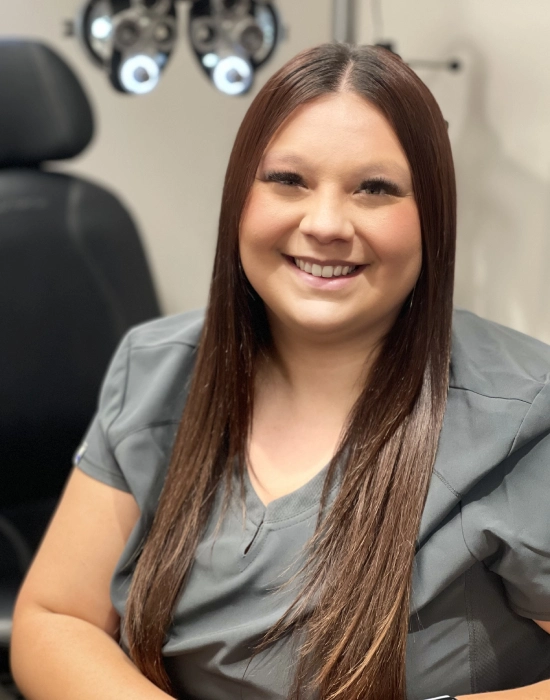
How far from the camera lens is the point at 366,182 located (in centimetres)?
91

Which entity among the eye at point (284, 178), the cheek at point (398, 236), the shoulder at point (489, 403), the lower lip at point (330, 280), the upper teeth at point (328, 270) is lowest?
the shoulder at point (489, 403)

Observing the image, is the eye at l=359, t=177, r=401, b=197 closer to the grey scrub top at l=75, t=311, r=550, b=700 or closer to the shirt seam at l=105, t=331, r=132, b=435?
the grey scrub top at l=75, t=311, r=550, b=700

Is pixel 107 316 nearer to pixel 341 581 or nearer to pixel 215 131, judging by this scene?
pixel 215 131

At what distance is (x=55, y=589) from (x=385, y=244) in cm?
62

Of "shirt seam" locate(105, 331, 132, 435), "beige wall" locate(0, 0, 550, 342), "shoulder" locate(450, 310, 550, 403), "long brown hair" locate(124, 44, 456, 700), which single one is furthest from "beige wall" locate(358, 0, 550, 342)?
"shirt seam" locate(105, 331, 132, 435)

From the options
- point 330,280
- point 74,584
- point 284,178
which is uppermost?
point 284,178

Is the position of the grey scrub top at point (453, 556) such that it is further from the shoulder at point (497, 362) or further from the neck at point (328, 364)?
the neck at point (328, 364)

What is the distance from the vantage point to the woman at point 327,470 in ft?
2.98

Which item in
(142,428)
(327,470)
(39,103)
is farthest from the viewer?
(39,103)

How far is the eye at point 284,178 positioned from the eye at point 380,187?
0.07m

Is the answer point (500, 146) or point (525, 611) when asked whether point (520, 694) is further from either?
point (500, 146)

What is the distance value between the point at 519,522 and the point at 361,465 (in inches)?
7.1

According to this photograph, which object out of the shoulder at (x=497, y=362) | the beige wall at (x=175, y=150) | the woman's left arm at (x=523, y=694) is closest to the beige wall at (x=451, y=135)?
the beige wall at (x=175, y=150)

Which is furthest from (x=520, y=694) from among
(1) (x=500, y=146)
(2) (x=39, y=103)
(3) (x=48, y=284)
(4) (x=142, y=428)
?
(2) (x=39, y=103)
